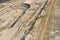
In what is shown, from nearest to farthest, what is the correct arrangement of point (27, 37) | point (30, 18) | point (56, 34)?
point (27, 37)
point (56, 34)
point (30, 18)

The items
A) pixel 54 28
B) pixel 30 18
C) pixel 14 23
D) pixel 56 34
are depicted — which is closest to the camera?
pixel 56 34

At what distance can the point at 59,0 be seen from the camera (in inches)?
263

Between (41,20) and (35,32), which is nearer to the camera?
(35,32)

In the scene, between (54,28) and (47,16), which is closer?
(54,28)

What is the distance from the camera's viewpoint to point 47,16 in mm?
4348

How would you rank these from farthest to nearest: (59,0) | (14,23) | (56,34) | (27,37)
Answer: (59,0) → (14,23) → (56,34) → (27,37)

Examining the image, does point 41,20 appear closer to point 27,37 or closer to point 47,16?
point 47,16

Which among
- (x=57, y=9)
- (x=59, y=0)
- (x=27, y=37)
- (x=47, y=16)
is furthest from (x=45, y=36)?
(x=59, y=0)

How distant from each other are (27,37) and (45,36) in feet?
1.25

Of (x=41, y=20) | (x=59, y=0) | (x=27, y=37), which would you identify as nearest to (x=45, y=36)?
(x=27, y=37)

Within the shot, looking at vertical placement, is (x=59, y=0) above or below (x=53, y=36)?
below

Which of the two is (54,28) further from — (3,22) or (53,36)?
(3,22)

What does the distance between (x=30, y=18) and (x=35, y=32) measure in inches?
38.7

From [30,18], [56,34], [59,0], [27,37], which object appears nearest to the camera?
[27,37]
